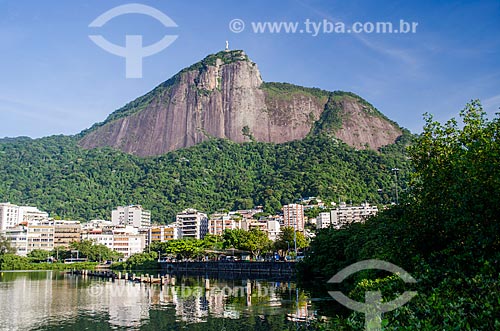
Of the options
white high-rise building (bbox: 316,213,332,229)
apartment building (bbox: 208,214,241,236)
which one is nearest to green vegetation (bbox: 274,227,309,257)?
apartment building (bbox: 208,214,241,236)

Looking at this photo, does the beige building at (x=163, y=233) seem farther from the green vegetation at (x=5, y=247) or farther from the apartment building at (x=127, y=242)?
the green vegetation at (x=5, y=247)

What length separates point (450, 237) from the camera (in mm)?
16438

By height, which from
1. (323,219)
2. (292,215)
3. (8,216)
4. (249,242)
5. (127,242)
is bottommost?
(127,242)

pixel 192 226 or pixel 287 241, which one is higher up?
pixel 192 226

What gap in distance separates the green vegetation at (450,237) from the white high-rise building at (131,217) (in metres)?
130

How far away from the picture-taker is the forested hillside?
160m

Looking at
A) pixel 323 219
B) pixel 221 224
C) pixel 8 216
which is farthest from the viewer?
pixel 8 216

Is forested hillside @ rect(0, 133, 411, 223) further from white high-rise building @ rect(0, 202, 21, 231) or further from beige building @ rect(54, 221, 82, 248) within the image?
beige building @ rect(54, 221, 82, 248)

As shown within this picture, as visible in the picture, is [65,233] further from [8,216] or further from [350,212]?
[350,212]

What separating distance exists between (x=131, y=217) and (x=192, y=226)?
32023mm

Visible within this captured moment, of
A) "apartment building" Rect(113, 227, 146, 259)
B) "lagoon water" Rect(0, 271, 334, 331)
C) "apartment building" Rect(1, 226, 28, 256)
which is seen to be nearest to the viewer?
"lagoon water" Rect(0, 271, 334, 331)

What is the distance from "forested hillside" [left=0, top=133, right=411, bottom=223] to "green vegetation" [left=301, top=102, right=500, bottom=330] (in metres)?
131

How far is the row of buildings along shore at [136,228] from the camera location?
11775cm

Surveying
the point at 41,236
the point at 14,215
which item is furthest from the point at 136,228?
the point at 14,215
